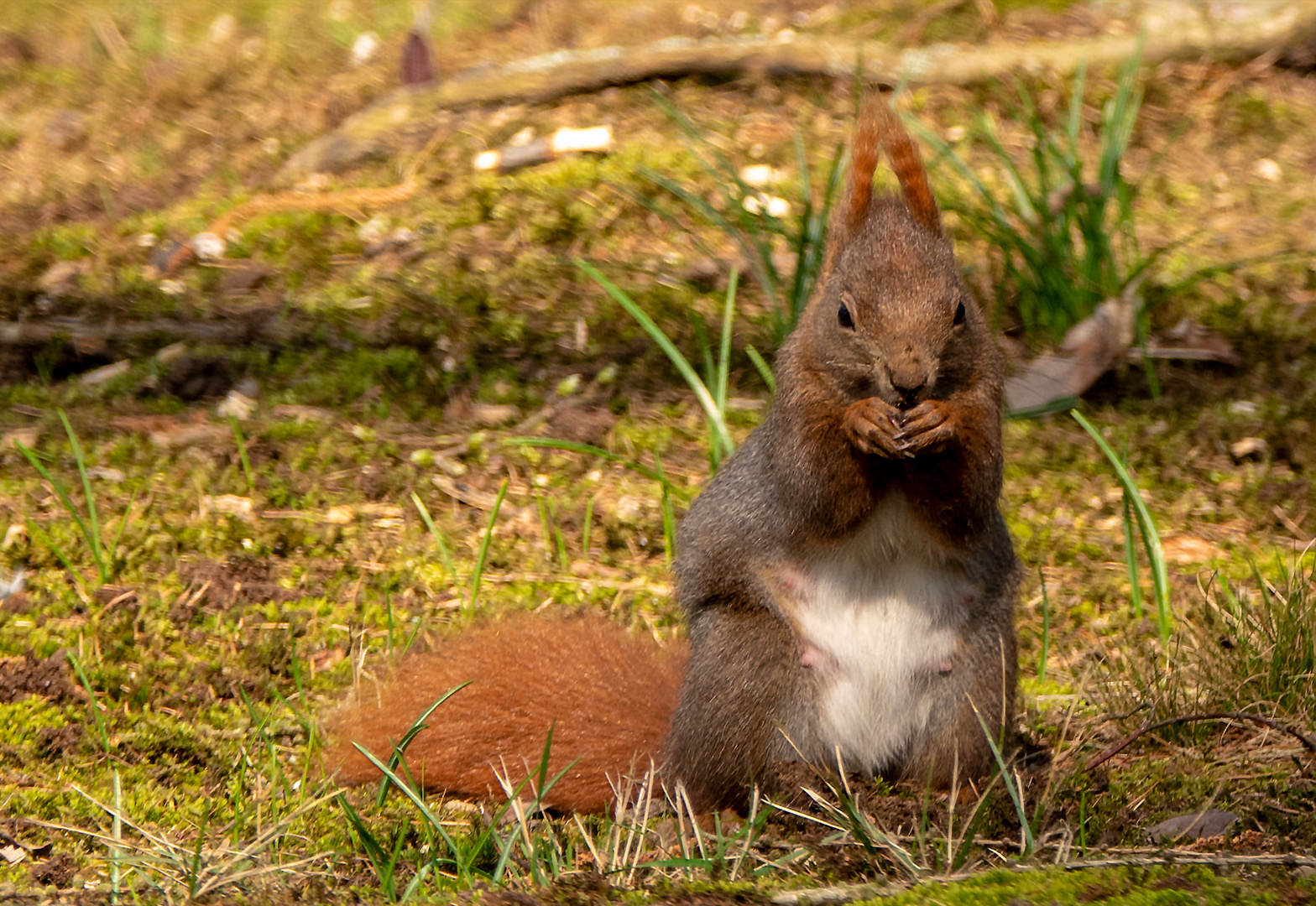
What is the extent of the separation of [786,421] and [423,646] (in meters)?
0.94

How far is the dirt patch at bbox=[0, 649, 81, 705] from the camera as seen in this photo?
7.95ft

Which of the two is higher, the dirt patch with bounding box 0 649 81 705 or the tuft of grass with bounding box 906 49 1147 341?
the tuft of grass with bounding box 906 49 1147 341

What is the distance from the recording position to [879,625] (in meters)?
2.09

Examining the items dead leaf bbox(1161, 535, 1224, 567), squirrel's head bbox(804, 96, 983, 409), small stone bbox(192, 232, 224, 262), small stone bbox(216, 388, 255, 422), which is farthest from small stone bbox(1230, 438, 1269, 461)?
small stone bbox(192, 232, 224, 262)

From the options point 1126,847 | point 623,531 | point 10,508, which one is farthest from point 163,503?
point 1126,847

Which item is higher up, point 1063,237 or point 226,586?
point 1063,237

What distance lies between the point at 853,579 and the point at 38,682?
148 centimetres

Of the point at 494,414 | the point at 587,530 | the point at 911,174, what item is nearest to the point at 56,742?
the point at 587,530

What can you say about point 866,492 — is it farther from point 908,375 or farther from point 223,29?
point 223,29

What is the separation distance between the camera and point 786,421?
217cm

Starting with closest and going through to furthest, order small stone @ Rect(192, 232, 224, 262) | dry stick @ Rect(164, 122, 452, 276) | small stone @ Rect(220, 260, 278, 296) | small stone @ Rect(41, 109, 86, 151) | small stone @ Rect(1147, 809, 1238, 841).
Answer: small stone @ Rect(1147, 809, 1238, 841) → small stone @ Rect(220, 260, 278, 296) → small stone @ Rect(192, 232, 224, 262) → dry stick @ Rect(164, 122, 452, 276) → small stone @ Rect(41, 109, 86, 151)

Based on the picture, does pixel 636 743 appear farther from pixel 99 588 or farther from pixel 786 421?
pixel 99 588

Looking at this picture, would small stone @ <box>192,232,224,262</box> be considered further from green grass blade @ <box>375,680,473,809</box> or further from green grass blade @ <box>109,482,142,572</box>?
green grass blade @ <box>375,680,473,809</box>

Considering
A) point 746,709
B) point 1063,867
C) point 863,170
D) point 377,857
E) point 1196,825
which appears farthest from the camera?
point 863,170
